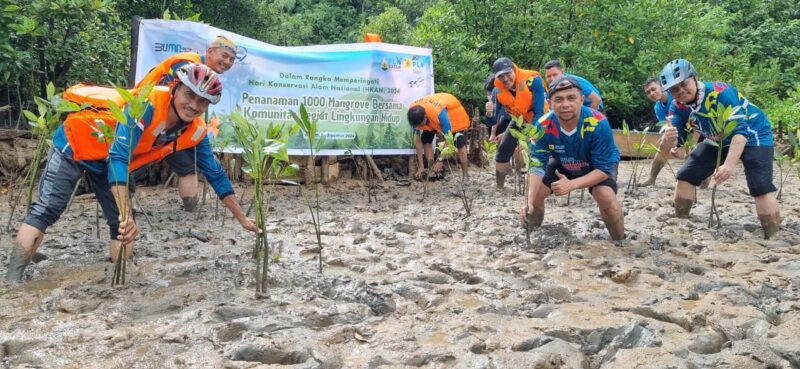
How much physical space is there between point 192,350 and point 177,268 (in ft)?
4.75

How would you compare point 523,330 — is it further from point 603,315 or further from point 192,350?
point 192,350

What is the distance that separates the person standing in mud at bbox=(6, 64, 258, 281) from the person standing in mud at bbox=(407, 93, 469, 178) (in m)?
4.11

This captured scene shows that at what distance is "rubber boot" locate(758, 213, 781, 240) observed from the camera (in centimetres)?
480

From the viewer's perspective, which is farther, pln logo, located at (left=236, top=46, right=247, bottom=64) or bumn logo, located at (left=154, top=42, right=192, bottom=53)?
pln logo, located at (left=236, top=46, right=247, bottom=64)

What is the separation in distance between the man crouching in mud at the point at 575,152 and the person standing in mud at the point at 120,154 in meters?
2.17

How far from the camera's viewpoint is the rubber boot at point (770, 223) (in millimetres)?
4805

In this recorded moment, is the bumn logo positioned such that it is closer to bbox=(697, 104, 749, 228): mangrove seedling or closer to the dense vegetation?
the dense vegetation

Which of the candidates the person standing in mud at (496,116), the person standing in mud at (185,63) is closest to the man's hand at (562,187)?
the person standing in mud at (185,63)

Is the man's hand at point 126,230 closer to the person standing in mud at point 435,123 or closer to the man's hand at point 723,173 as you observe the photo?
the man's hand at point 723,173

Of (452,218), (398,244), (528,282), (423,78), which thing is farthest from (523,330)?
(423,78)

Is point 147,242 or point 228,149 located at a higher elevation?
point 228,149

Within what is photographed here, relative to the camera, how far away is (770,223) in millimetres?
4812

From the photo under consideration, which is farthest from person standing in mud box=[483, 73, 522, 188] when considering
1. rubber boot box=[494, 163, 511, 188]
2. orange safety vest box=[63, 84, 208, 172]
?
orange safety vest box=[63, 84, 208, 172]

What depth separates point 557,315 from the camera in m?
3.07
